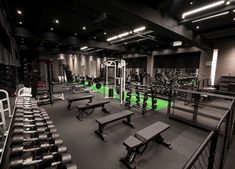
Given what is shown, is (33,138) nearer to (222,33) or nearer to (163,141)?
(163,141)

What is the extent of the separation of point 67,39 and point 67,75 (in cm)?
362

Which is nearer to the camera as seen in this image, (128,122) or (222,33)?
(128,122)

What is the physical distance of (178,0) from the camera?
328 cm

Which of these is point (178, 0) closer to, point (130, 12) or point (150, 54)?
point (130, 12)

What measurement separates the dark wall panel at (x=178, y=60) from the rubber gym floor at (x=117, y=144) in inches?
267

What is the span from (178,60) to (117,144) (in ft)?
30.6

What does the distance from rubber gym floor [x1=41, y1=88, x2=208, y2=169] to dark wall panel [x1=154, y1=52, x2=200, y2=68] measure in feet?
22.2

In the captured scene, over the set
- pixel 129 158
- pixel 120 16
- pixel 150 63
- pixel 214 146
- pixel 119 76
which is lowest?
pixel 129 158

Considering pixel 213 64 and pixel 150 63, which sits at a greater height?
pixel 150 63

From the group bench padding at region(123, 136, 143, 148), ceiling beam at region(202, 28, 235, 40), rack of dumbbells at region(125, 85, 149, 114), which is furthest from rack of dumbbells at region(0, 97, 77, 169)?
ceiling beam at region(202, 28, 235, 40)

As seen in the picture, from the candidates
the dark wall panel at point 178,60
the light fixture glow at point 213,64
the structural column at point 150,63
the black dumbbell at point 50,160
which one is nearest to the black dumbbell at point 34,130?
the black dumbbell at point 50,160

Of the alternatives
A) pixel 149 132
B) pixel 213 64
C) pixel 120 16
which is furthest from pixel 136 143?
pixel 213 64

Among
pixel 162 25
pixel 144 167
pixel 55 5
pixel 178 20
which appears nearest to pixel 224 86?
pixel 178 20

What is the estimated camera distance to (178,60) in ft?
32.0
